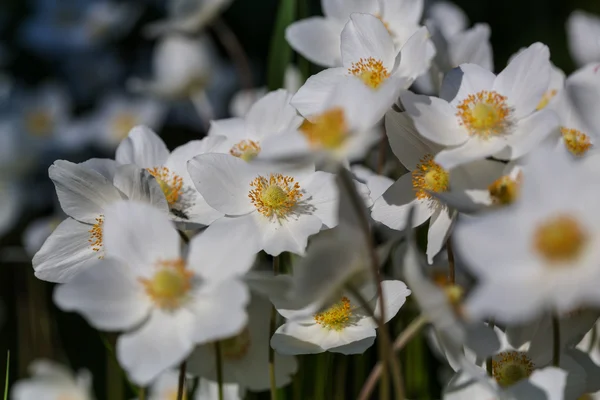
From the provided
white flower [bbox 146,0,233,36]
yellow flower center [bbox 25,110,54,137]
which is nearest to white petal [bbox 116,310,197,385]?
white flower [bbox 146,0,233,36]

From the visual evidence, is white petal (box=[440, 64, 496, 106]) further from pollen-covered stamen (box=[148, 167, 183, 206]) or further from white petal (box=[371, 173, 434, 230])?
pollen-covered stamen (box=[148, 167, 183, 206])

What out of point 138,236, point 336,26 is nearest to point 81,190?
point 138,236

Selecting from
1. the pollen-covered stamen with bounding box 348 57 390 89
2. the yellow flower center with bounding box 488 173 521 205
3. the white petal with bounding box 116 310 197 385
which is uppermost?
the pollen-covered stamen with bounding box 348 57 390 89

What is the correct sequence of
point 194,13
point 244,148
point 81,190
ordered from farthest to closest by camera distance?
point 194,13
point 244,148
point 81,190

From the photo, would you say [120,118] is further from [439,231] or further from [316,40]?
[439,231]

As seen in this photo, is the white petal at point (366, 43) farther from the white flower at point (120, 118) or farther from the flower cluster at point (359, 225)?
the white flower at point (120, 118)

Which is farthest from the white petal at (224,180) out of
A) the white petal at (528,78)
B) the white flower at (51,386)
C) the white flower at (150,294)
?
the white flower at (51,386)

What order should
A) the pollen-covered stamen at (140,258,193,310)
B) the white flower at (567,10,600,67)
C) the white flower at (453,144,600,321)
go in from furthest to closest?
1. the white flower at (567,10,600,67)
2. the pollen-covered stamen at (140,258,193,310)
3. the white flower at (453,144,600,321)
